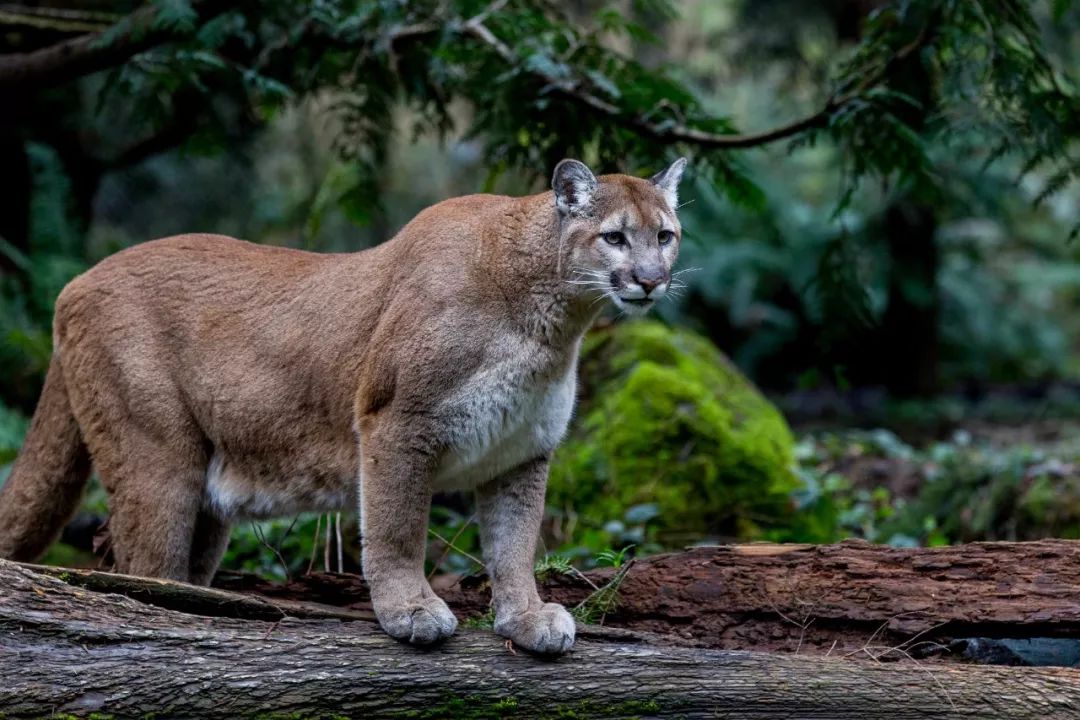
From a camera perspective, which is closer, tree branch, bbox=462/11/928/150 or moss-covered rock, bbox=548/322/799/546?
tree branch, bbox=462/11/928/150

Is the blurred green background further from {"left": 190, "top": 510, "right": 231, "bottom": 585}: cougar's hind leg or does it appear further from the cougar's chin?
the cougar's chin

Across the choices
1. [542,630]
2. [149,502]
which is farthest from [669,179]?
[149,502]

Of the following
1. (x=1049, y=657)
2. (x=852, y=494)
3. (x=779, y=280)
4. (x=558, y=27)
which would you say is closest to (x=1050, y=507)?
(x=852, y=494)

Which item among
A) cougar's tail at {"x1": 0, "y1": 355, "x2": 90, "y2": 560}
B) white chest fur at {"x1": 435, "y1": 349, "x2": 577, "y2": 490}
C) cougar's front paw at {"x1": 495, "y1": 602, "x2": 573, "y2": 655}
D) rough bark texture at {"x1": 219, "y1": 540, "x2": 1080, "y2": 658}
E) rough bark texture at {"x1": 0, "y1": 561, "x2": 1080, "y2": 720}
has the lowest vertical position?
rough bark texture at {"x1": 0, "y1": 561, "x2": 1080, "y2": 720}

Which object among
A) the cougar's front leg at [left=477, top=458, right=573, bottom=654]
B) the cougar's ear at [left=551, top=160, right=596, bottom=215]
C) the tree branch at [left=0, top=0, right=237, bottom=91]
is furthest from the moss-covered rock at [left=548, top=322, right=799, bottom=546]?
the tree branch at [left=0, top=0, right=237, bottom=91]

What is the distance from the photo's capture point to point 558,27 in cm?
700

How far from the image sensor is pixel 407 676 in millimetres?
4613

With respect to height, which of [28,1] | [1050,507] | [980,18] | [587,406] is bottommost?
[1050,507]

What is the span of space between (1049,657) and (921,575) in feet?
2.11

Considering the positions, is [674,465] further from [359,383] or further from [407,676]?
[407,676]

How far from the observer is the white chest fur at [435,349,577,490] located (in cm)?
516

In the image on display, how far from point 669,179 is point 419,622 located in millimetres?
2472

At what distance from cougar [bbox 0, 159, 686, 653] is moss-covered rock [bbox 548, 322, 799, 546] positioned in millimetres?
2813

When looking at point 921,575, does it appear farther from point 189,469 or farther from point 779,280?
point 779,280
